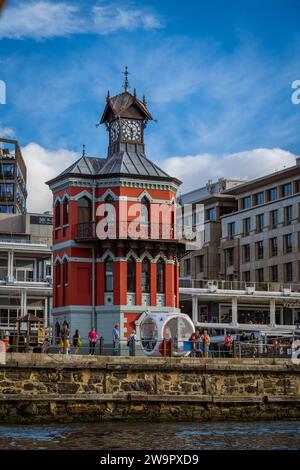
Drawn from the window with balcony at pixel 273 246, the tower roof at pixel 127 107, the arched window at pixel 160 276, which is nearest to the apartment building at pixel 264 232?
the window with balcony at pixel 273 246

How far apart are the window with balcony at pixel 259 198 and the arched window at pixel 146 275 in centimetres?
4570

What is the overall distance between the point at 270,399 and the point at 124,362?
6732 mm

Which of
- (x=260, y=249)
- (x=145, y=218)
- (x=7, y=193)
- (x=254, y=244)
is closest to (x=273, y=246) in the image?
(x=260, y=249)

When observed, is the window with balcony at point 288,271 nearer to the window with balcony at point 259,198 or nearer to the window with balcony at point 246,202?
the window with balcony at point 259,198

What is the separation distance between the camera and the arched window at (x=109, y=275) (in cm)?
5416

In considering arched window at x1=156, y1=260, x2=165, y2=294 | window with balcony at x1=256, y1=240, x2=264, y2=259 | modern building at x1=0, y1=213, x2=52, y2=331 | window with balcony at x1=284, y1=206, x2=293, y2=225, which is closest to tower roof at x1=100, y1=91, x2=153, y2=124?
arched window at x1=156, y1=260, x2=165, y2=294

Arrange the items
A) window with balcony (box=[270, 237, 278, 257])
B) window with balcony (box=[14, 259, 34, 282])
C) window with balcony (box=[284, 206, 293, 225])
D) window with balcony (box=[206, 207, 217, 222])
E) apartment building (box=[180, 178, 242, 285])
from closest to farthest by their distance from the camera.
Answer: window with balcony (box=[14, 259, 34, 282])
window with balcony (box=[284, 206, 293, 225])
window with balcony (box=[270, 237, 278, 257])
apartment building (box=[180, 178, 242, 285])
window with balcony (box=[206, 207, 217, 222])

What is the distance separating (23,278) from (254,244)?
95.5ft

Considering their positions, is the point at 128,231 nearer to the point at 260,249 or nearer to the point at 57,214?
the point at 57,214

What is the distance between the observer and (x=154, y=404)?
3969 cm

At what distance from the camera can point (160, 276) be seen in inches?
2185

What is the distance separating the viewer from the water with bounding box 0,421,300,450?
30594 mm

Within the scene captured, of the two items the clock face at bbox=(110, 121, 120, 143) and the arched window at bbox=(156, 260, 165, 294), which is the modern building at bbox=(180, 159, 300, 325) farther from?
the arched window at bbox=(156, 260, 165, 294)
